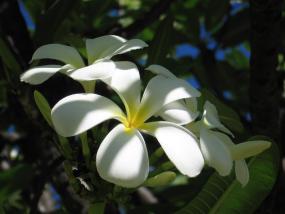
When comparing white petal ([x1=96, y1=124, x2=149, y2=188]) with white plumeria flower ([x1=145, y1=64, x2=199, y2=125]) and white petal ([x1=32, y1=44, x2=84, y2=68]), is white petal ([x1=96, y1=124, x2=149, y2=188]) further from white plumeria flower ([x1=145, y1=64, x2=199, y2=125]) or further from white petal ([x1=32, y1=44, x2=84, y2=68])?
white petal ([x1=32, y1=44, x2=84, y2=68])

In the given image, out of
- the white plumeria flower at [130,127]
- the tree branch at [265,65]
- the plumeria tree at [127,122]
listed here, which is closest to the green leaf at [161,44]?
the plumeria tree at [127,122]

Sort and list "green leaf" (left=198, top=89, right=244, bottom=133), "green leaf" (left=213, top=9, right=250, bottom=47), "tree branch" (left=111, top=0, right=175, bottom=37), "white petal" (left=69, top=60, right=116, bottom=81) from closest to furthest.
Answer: "white petal" (left=69, top=60, right=116, bottom=81) < "green leaf" (left=198, top=89, right=244, bottom=133) < "tree branch" (left=111, top=0, right=175, bottom=37) < "green leaf" (left=213, top=9, right=250, bottom=47)

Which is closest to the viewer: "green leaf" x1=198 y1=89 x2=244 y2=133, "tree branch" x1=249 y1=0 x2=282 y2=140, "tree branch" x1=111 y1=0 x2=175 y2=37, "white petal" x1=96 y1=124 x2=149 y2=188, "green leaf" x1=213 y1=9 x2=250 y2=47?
"white petal" x1=96 y1=124 x2=149 y2=188

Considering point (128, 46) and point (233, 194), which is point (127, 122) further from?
point (233, 194)

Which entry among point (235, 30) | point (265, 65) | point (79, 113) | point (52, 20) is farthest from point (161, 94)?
point (235, 30)

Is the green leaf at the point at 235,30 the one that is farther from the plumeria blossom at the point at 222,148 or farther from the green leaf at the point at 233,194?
the plumeria blossom at the point at 222,148

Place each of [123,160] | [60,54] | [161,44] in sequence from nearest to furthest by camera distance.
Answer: [123,160] → [60,54] → [161,44]

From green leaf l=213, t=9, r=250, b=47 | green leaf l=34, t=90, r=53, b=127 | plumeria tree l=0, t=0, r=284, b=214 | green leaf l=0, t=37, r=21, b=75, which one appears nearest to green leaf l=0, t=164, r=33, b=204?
plumeria tree l=0, t=0, r=284, b=214
